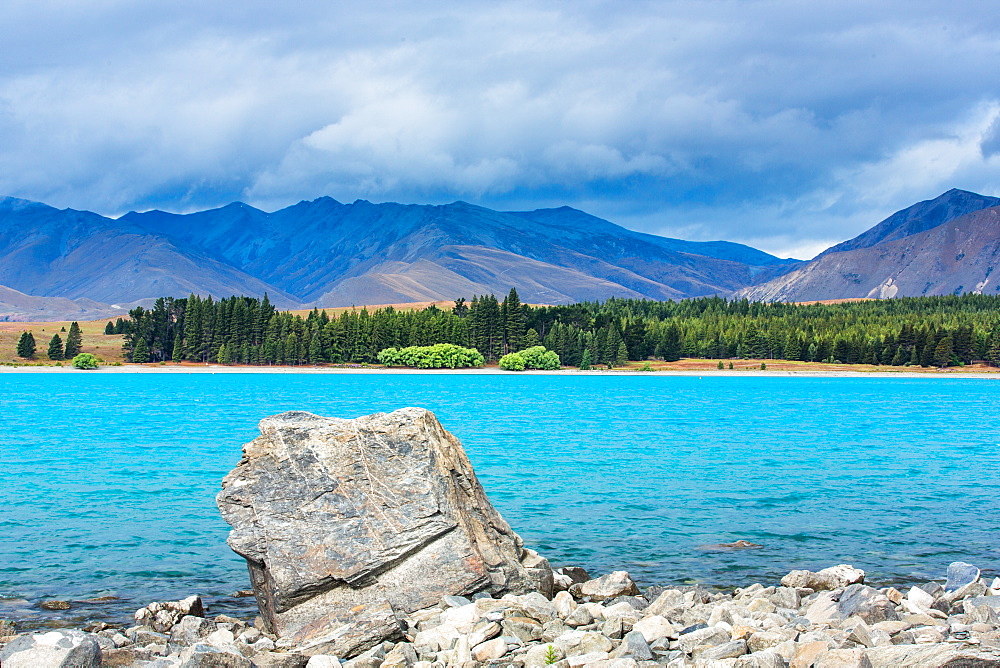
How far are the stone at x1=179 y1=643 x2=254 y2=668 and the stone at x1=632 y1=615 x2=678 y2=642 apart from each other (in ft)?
20.5

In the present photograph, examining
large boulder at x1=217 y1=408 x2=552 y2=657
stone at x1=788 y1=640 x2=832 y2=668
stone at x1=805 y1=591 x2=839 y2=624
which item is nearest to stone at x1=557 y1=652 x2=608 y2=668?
stone at x1=788 y1=640 x2=832 y2=668

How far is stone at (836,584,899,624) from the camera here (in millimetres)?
15109

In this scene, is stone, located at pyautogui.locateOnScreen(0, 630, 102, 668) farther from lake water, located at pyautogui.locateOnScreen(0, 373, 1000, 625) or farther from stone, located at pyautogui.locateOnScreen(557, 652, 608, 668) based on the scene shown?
stone, located at pyautogui.locateOnScreen(557, 652, 608, 668)

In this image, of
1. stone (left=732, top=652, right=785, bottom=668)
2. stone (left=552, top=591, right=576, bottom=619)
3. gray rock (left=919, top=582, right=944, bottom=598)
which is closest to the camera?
stone (left=732, top=652, right=785, bottom=668)

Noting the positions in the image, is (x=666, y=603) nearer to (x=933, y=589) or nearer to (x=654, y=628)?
(x=654, y=628)

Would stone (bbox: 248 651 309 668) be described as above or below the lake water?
above

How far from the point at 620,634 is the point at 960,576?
848 centimetres

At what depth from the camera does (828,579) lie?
18.5m

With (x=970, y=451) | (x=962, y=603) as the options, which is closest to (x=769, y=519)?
(x=962, y=603)

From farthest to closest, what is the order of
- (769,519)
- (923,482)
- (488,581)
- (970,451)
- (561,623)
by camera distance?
(970,451) → (923,482) → (769,519) → (488,581) → (561,623)

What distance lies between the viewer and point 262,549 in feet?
52.4

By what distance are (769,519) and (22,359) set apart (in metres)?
208

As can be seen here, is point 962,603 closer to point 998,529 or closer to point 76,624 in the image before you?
point 998,529

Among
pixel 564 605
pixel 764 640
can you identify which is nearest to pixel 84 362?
pixel 564 605
